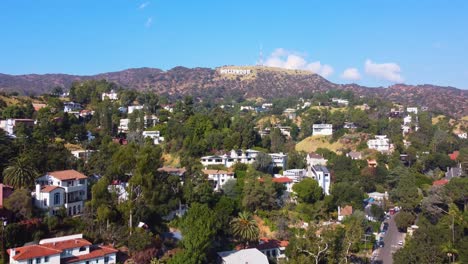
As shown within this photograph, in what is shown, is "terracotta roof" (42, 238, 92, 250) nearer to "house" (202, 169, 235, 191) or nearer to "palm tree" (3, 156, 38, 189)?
"palm tree" (3, 156, 38, 189)

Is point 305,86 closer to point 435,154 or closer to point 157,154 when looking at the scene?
point 435,154

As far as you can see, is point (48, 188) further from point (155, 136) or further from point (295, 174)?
point (155, 136)

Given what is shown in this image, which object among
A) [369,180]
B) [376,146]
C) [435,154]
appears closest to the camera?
[369,180]

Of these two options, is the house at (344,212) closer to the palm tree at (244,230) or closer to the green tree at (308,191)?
the green tree at (308,191)

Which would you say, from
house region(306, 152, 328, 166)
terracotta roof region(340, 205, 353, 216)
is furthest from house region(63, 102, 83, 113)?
terracotta roof region(340, 205, 353, 216)

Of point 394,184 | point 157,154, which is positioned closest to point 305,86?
point 394,184

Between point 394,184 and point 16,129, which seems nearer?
point 16,129
